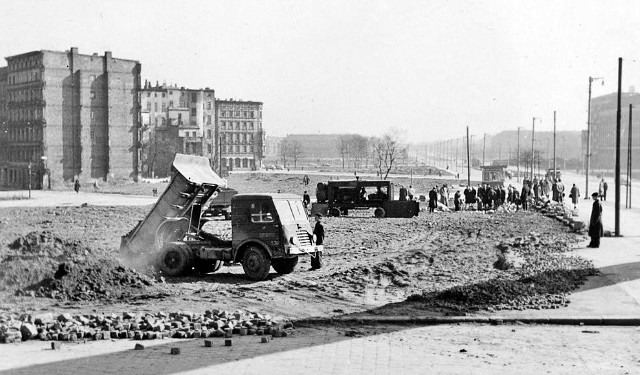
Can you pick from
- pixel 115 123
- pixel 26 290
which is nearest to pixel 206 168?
pixel 26 290

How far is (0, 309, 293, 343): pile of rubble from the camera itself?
13.0 m

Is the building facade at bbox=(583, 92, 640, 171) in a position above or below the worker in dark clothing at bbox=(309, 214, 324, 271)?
above

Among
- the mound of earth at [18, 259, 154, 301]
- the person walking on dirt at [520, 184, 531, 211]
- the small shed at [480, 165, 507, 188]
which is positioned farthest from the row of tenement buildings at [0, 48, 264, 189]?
the mound of earth at [18, 259, 154, 301]

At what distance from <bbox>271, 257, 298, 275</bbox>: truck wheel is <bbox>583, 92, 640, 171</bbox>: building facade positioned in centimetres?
13752

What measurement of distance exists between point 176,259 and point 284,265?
269 centimetres

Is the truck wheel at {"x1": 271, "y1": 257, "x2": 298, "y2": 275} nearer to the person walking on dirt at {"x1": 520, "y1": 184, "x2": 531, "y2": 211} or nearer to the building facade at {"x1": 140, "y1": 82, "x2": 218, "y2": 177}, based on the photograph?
the person walking on dirt at {"x1": 520, "y1": 184, "x2": 531, "y2": 211}

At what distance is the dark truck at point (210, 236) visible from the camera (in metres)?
18.8

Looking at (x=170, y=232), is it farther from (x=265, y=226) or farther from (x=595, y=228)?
(x=595, y=228)

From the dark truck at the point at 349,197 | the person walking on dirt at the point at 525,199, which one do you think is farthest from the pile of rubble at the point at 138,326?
the person walking on dirt at the point at 525,199

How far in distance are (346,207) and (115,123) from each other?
4906 centimetres

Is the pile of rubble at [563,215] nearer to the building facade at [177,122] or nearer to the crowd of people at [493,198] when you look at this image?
the crowd of people at [493,198]

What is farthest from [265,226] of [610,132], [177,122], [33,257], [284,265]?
[610,132]

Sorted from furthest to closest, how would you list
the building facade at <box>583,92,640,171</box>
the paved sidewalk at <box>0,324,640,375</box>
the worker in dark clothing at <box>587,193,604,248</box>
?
the building facade at <box>583,92,640,171</box>
the worker in dark clothing at <box>587,193,604,248</box>
the paved sidewalk at <box>0,324,640,375</box>

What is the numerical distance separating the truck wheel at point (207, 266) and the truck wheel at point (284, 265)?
5.17ft
